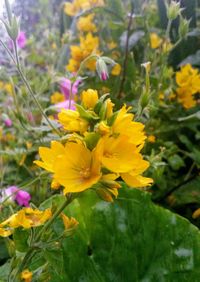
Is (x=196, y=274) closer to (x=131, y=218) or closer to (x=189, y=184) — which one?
(x=131, y=218)

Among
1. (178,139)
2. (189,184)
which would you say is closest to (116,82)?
(178,139)

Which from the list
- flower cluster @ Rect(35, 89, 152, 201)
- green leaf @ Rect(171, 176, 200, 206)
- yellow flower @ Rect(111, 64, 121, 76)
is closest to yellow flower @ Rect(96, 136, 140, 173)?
flower cluster @ Rect(35, 89, 152, 201)

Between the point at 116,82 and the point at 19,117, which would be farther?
the point at 116,82

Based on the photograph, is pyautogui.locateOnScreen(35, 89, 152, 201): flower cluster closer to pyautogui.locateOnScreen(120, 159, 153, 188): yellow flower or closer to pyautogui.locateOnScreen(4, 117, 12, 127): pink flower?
pyautogui.locateOnScreen(120, 159, 153, 188): yellow flower

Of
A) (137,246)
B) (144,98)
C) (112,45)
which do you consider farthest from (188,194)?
(112,45)

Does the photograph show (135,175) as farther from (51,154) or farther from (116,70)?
(116,70)
